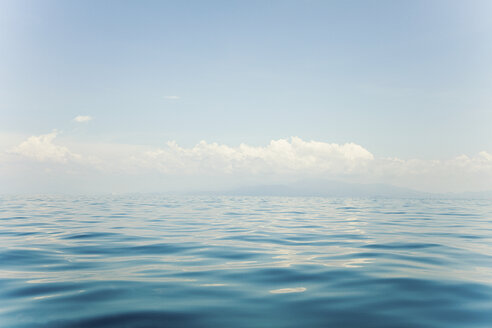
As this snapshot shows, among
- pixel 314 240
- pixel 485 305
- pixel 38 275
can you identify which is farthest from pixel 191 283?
pixel 314 240

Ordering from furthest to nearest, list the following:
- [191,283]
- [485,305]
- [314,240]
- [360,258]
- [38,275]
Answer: [314,240]
[360,258]
[38,275]
[191,283]
[485,305]

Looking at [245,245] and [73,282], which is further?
[245,245]

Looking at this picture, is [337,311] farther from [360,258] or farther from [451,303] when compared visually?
[360,258]

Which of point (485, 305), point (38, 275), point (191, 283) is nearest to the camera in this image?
point (485, 305)

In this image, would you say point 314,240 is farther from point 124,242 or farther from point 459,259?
point 124,242

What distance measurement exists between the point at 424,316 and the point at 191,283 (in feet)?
14.2

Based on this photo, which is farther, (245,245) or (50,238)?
(50,238)

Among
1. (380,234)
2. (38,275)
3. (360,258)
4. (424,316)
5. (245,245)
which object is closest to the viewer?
(424,316)

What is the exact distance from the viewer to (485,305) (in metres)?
6.44

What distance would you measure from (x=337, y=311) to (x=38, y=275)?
6649 millimetres

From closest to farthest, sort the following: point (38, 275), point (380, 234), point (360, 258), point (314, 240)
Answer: point (38, 275)
point (360, 258)
point (314, 240)
point (380, 234)

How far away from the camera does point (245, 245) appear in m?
12.7

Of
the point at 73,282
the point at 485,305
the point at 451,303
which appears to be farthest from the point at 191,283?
the point at 485,305

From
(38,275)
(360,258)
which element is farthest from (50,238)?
(360,258)
